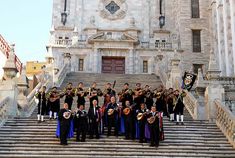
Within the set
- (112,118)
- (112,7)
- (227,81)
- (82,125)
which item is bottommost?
(82,125)

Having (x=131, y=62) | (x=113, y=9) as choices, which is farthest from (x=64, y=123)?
(x=113, y=9)

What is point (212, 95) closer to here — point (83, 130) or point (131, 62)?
point (83, 130)

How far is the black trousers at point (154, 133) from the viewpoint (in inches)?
529

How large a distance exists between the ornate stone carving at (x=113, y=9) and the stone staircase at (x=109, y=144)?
75.1ft

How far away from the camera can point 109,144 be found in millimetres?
13414

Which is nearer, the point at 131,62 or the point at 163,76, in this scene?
the point at 163,76

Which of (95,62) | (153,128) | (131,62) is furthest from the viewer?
(131,62)

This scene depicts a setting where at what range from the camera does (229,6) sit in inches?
1241

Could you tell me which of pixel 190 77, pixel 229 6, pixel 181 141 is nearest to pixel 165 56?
pixel 229 6

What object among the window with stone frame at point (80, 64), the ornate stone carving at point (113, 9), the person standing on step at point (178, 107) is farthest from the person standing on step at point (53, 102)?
the ornate stone carving at point (113, 9)

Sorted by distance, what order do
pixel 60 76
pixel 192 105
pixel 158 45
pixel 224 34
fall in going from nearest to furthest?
pixel 192 105
pixel 60 76
pixel 224 34
pixel 158 45

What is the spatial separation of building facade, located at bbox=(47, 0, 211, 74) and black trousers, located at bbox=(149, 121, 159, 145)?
19.4 m

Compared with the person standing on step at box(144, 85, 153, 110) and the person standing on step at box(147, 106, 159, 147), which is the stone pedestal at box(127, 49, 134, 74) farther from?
the person standing on step at box(147, 106, 159, 147)

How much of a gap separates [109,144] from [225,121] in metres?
4.33
